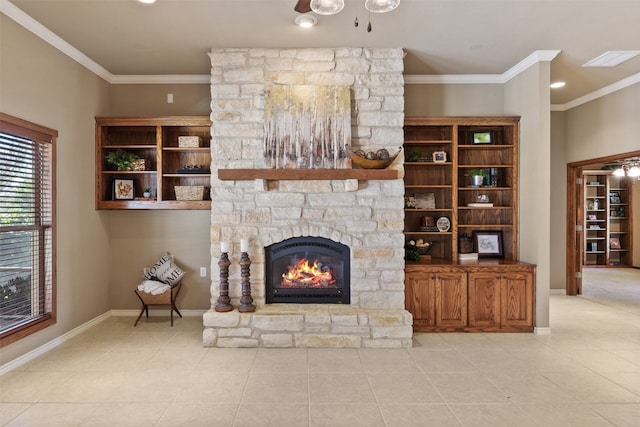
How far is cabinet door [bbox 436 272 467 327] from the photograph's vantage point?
13.1 feet

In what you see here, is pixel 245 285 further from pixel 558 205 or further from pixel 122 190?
pixel 558 205

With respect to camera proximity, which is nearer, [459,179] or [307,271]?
[307,271]

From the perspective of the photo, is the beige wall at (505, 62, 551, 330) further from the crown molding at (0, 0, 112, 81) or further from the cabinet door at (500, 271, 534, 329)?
the crown molding at (0, 0, 112, 81)

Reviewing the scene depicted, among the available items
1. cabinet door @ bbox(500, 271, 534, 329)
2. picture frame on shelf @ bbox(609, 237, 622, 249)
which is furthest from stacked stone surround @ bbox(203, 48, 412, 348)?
picture frame on shelf @ bbox(609, 237, 622, 249)

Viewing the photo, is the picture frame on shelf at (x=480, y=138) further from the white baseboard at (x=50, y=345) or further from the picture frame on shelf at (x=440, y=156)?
the white baseboard at (x=50, y=345)

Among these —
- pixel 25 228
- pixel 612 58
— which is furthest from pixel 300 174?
pixel 612 58

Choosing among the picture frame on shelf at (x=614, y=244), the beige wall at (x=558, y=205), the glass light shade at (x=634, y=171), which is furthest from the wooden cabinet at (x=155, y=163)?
the picture frame on shelf at (x=614, y=244)

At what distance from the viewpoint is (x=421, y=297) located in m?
4.00

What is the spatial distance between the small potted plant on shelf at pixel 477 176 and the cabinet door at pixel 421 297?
132 cm

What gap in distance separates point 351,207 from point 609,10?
9.11ft

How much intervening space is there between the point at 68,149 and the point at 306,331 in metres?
3.05

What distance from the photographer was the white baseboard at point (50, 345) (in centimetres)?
304

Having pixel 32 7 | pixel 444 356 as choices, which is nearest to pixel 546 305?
pixel 444 356

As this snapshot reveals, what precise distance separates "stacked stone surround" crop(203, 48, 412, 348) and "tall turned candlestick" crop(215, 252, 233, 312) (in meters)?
0.12
